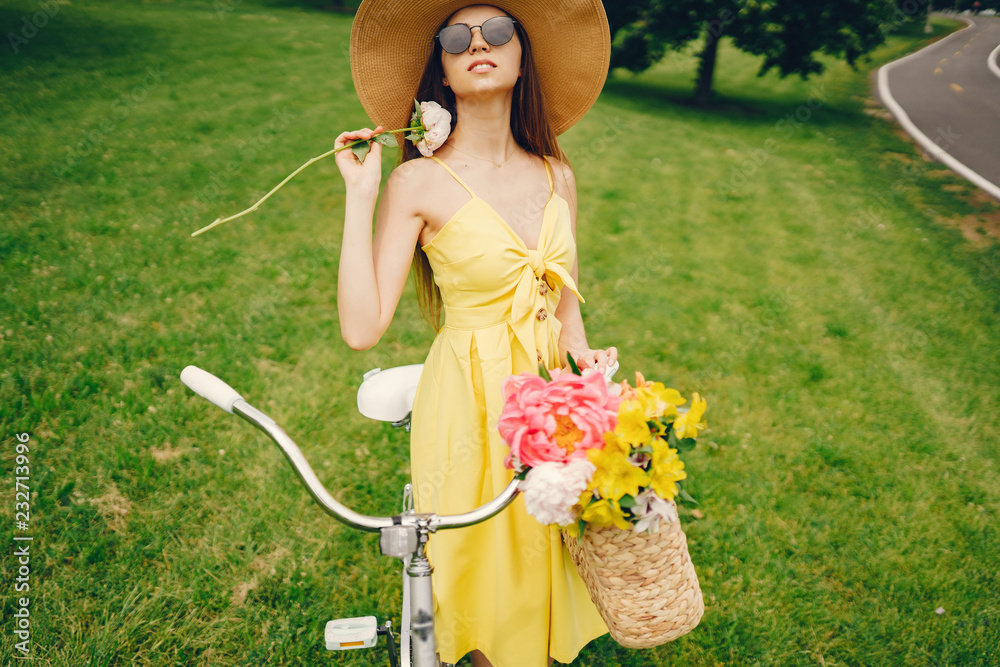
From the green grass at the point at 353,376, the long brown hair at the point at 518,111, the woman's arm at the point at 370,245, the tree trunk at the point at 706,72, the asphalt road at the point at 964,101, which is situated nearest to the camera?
the woman's arm at the point at 370,245

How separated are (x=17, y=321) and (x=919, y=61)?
62.3ft

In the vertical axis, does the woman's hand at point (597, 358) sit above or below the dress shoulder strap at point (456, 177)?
below

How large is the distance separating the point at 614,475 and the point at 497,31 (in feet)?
4.81

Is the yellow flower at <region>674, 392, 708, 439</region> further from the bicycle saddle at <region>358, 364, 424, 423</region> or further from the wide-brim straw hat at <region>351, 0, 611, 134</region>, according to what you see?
the wide-brim straw hat at <region>351, 0, 611, 134</region>

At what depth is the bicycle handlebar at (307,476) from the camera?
4.38 ft

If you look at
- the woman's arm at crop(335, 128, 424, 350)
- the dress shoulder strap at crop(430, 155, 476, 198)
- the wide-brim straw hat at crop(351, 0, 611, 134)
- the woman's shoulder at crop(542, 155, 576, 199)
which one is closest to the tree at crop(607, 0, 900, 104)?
the wide-brim straw hat at crop(351, 0, 611, 134)

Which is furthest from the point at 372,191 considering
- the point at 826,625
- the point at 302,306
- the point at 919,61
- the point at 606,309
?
the point at 919,61

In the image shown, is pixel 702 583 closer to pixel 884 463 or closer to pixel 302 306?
pixel 884 463

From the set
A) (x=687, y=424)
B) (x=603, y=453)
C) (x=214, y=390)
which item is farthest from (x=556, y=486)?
(x=214, y=390)

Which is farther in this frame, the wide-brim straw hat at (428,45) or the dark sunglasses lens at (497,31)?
the wide-brim straw hat at (428,45)

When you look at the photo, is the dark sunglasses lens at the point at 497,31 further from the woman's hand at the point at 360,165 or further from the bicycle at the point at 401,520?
the bicycle at the point at 401,520

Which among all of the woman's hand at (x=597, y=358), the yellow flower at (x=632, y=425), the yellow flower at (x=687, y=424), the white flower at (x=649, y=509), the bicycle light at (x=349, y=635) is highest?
the yellow flower at (x=632, y=425)

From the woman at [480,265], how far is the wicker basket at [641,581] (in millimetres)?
493

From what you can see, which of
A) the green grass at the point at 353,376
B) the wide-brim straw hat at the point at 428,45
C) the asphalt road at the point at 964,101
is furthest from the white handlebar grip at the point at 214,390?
the asphalt road at the point at 964,101
